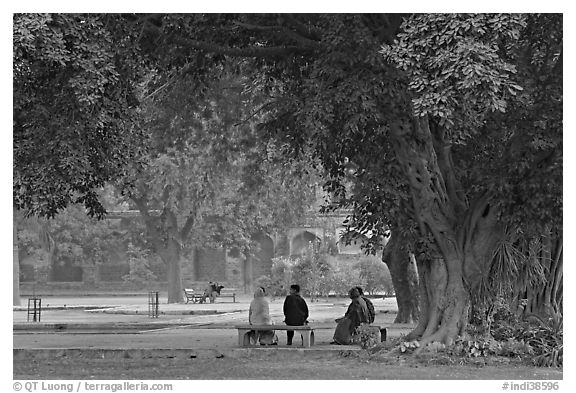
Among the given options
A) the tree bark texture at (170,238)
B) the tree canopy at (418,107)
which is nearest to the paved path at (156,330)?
the tree canopy at (418,107)

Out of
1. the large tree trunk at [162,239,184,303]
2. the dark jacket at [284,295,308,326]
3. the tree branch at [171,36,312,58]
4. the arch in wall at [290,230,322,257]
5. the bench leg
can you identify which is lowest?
the bench leg

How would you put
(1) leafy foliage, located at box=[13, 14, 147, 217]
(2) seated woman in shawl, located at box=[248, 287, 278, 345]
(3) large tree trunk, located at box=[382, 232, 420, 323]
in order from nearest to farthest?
(1) leafy foliage, located at box=[13, 14, 147, 217]
(2) seated woman in shawl, located at box=[248, 287, 278, 345]
(3) large tree trunk, located at box=[382, 232, 420, 323]

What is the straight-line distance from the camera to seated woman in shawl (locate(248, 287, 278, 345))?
19.5 m

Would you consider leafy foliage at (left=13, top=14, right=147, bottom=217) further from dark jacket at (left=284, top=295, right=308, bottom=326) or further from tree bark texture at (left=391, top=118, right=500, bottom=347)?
tree bark texture at (left=391, top=118, right=500, bottom=347)

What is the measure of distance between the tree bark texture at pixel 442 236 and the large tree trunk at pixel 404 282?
7.30 meters

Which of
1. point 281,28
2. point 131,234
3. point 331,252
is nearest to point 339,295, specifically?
point 331,252

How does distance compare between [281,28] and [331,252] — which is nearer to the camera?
[281,28]

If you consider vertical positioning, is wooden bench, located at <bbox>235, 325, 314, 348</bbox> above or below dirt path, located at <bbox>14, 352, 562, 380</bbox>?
above

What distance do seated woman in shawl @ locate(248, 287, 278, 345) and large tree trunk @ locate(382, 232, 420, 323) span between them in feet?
23.0

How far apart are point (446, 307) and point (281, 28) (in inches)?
235

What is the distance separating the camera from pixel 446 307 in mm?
18281

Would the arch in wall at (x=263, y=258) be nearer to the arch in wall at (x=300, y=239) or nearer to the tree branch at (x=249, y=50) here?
the arch in wall at (x=300, y=239)

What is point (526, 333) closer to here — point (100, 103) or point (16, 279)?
point (100, 103)

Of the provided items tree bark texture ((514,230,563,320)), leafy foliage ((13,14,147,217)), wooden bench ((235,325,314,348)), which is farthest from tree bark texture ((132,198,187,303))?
→ leafy foliage ((13,14,147,217))
